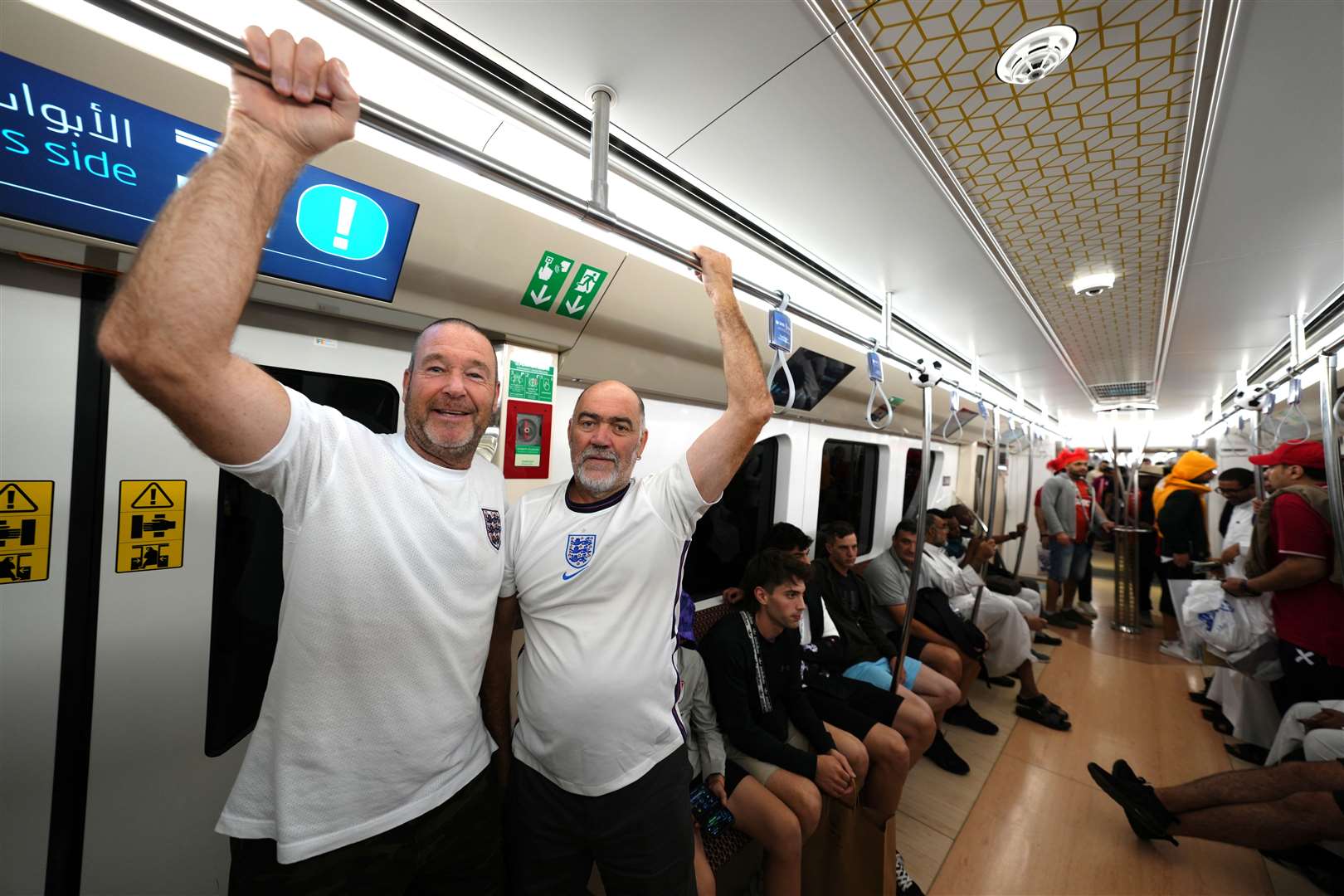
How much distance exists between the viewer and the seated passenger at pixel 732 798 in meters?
1.86

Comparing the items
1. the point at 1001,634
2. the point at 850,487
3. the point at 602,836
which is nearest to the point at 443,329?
the point at 602,836

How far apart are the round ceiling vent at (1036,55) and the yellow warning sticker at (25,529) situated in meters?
2.60

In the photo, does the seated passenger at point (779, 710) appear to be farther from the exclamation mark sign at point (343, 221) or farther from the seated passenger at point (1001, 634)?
the exclamation mark sign at point (343, 221)

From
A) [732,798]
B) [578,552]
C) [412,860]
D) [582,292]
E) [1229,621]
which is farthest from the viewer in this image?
[1229,621]

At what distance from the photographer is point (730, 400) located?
1.30 m

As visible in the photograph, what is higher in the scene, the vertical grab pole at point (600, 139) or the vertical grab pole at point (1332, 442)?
the vertical grab pole at point (600, 139)

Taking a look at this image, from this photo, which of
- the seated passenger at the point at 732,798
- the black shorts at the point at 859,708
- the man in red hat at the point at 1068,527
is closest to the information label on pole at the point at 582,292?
the seated passenger at the point at 732,798

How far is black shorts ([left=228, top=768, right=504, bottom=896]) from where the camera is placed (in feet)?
3.24

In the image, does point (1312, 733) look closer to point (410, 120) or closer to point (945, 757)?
point (945, 757)

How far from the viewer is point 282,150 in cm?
75

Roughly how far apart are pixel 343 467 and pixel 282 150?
0.56 m

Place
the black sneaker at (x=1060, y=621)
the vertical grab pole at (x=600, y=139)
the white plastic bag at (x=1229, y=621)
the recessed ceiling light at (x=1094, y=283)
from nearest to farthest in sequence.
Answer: the vertical grab pole at (x=600, y=139)
the recessed ceiling light at (x=1094, y=283)
the white plastic bag at (x=1229, y=621)
the black sneaker at (x=1060, y=621)

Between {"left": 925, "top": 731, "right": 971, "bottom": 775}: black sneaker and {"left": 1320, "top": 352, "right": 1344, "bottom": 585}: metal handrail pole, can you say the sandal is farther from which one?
{"left": 1320, "top": 352, "right": 1344, "bottom": 585}: metal handrail pole

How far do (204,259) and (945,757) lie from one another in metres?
4.30
